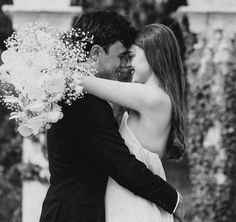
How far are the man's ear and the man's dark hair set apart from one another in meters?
0.02

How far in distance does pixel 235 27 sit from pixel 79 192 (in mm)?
3769

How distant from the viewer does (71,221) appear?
3414mm

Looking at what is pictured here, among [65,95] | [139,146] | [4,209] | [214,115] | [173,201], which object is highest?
[65,95]

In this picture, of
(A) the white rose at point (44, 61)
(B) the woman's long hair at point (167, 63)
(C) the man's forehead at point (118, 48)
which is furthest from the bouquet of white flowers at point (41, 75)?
(B) the woman's long hair at point (167, 63)

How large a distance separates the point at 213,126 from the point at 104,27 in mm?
3594

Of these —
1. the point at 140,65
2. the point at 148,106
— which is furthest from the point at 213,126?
the point at 148,106

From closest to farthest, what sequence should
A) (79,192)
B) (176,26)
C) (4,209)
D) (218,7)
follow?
(79,192), (218,7), (176,26), (4,209)

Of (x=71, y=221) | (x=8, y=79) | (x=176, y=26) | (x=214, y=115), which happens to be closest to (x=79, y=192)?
(x=71, y=221)

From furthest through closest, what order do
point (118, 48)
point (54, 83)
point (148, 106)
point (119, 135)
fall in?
point (118, 48), point (148, 106), point (119, 135), point (54, 83)

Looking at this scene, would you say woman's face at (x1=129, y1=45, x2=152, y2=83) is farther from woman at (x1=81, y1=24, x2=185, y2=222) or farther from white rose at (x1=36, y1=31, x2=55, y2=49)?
white rose at (x1=36, y1=31, x2=55, y2=49)

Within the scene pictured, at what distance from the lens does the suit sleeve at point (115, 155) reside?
131 inches

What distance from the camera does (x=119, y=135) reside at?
11.1 feet

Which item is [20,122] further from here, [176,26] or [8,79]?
[176,26]

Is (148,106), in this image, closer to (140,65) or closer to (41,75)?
(140,65)
